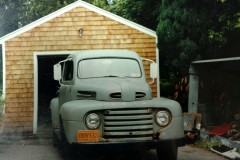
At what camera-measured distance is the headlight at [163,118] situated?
23.6 ft

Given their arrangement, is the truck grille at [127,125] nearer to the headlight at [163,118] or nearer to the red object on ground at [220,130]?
the headlight at [163,118]

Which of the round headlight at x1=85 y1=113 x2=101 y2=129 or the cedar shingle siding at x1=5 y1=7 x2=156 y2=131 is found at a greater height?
the cedar shingle siding at x1=5 y1=7 x2=156 y2=131

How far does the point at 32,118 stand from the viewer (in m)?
14.6

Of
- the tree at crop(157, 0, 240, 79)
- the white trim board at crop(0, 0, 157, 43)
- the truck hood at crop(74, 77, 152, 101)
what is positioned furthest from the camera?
the white trim board at crop(0, 0, 157, 43)

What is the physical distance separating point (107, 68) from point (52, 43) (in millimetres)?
6430

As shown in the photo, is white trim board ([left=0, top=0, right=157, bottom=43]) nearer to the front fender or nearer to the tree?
the tree

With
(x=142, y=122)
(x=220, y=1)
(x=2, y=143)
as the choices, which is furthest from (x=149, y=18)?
(x=142, y=122)

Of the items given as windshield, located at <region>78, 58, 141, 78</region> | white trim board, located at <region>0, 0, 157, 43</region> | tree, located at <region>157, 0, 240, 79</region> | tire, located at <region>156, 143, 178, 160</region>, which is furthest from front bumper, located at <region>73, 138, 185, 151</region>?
white trim board, located at <region>0, 0, 157, 43</region>

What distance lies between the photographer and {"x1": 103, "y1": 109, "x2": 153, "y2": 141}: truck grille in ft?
23.1

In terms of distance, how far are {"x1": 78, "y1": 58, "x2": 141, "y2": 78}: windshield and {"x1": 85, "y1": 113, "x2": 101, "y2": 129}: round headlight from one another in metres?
1.59

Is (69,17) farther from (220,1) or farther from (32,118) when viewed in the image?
(220,1)

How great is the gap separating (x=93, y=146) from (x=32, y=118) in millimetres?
8256

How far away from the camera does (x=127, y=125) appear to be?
708 cm

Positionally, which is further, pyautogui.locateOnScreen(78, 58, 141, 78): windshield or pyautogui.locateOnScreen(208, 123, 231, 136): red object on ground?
pyautogui.locateOnScreen(208, 123, 231, 136): red object on ground
